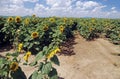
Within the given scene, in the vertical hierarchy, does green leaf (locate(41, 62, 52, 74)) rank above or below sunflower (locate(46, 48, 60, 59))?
below

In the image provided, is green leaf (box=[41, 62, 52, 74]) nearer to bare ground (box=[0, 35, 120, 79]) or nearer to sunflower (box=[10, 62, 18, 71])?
sunflower (box=[10, 62, 18, 71])

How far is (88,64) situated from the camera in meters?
6.54

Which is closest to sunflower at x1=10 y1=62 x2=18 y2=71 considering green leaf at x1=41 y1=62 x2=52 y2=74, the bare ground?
green leaf at x1=41 y1=62 x2=52 y2=74

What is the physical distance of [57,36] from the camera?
7.59 m

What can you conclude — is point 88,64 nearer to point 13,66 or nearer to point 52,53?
point 52,53

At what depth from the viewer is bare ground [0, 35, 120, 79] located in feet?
18.4

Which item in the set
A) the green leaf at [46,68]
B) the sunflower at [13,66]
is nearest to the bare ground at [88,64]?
the green leaf at [46,68]

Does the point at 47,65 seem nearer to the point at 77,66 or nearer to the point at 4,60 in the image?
the point at 4,60

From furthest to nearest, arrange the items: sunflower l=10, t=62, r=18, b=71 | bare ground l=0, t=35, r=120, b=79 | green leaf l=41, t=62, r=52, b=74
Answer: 1. bare ground l=0, t=35, r=120, b=79
2. green leaf l=41, t=62, r=52, b=74
3. sunflower l=10, t=62, r=18, b=71

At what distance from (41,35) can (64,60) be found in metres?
1.26

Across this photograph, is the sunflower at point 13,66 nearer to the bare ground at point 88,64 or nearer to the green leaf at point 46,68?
the green leaf at point 46,68

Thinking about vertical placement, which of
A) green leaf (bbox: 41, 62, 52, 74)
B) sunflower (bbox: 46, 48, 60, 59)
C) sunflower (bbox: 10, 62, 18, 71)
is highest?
sunflower (bbox: 46, 48, 60, 59)

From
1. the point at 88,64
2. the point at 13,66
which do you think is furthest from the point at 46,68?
the point at 88,64

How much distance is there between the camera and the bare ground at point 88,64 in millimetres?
5596
